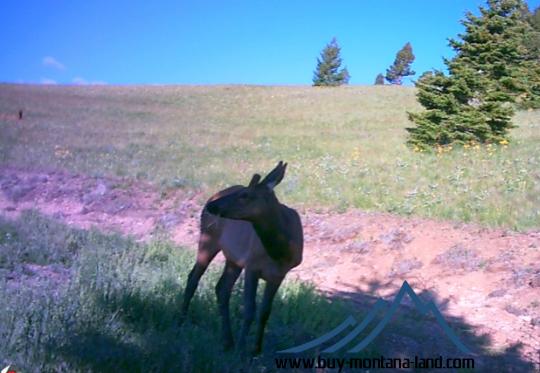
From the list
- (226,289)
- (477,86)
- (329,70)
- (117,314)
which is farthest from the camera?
(329,70)

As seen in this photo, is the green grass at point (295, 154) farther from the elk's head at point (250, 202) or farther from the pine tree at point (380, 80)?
the pine tree at point (380, 80)

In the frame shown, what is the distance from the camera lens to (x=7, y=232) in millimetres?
9078

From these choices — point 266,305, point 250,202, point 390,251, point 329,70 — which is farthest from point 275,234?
point 329,70

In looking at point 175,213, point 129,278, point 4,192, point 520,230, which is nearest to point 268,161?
point 175,213

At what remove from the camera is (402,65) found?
66.0 meters

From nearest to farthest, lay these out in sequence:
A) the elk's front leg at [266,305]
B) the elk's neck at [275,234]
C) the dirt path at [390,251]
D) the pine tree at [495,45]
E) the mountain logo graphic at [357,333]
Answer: the elk's neck at [275,234]
the elk's front leg at [266,305]
the mountain logo graphic at [357,333]
the dirt path at [390,251]
the pine tree at [495,45]

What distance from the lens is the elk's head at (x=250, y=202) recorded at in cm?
463

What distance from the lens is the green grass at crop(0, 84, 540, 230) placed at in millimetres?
12672

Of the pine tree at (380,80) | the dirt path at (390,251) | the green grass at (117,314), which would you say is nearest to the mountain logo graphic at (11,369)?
the green grass at (117,314)

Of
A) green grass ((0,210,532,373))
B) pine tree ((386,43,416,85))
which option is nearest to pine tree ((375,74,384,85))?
pine tree ((386,43,416,85))

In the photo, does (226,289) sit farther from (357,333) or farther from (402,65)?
(402,65)

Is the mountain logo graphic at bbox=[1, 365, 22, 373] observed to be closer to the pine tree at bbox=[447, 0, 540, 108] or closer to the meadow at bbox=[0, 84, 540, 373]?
the meadow at bbox=[0, 84, 540, 373]

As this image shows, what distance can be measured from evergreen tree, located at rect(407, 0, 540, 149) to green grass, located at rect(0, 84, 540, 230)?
108cm

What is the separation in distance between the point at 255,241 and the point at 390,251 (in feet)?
20.9
